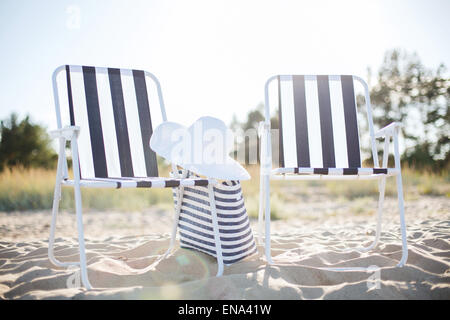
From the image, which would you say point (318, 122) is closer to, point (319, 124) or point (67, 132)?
point (319, 124)

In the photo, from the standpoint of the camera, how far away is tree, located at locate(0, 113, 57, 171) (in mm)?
12523

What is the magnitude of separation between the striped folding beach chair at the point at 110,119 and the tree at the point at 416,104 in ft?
34.2

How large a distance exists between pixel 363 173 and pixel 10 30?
5.15m

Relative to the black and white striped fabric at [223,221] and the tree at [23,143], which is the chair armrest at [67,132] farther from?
the tree at [23,143]

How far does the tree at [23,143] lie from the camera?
12.5 metres

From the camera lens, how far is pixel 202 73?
4664mm

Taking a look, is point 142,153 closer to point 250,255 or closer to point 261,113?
point 250,255

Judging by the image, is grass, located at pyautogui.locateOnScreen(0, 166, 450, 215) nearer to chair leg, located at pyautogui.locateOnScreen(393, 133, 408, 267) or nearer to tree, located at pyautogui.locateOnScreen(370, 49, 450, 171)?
chair leg, located at pyautogui.locateOnScreen(393, 133, 408, 267)

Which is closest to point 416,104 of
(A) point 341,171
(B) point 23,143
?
(A) point 341,171

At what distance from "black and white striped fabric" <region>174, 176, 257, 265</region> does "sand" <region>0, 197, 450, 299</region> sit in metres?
0.08

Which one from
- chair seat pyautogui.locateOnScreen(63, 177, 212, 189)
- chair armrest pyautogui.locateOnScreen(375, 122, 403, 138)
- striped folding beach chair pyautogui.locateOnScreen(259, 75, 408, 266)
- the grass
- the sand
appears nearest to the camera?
the sand

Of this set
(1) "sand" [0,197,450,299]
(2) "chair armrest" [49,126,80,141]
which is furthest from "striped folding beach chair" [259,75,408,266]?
(2) "chair armrest" [49,126,80,141]

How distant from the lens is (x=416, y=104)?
38.5 ft

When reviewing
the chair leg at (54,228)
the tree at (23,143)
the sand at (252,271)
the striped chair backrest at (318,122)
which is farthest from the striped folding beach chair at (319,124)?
the tree at (23,143)
